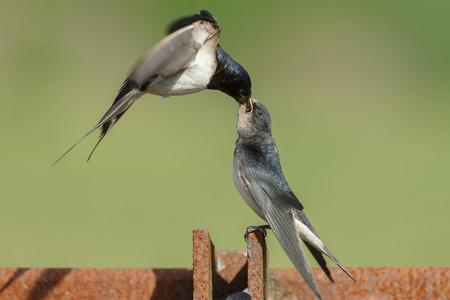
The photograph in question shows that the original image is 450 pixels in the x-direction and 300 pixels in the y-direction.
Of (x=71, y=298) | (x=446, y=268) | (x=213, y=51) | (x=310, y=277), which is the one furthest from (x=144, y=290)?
(x=446, y=268)

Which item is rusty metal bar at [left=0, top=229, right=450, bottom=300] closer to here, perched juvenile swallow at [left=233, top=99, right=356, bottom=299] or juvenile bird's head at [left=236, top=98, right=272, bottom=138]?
perched juvenile swallow at [left=233, top=99, right=356, bottom=299]

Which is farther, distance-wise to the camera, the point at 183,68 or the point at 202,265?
the point at 183,68

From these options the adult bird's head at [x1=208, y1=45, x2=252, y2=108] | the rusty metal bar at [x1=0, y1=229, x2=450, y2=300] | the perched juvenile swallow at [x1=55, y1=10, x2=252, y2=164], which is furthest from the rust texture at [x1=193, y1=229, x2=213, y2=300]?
the adult bird's head at [x1=208, y1=45, x2=252, y2=108]

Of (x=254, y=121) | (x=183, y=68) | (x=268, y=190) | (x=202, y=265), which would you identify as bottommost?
(x=202, y=265)

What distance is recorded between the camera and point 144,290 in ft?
8.23

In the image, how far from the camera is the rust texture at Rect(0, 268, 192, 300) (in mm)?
2488

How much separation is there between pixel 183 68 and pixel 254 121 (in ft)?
Answer: 1.97

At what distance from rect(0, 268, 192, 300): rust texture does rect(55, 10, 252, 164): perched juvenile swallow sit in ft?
1.58

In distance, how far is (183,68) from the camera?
96.7 inches

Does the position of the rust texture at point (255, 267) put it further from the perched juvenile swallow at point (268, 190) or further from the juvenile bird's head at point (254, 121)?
the juvenile bird's head at point (254, 121)

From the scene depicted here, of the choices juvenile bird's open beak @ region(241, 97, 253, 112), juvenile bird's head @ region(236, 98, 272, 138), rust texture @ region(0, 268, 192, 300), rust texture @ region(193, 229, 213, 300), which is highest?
juvenile bird's open beak @ region(241, 97, 253, 112)

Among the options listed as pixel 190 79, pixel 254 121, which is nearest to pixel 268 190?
pixel 254 121

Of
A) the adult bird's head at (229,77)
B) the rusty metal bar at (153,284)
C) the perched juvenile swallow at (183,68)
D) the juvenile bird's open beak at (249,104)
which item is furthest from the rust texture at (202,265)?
the juvenile bird's open beak at (249,104)

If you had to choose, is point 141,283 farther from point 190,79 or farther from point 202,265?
point 190,79
